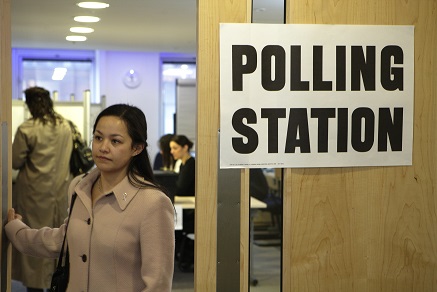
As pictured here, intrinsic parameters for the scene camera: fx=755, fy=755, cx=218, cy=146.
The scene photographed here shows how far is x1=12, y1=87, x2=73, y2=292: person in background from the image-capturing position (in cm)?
547

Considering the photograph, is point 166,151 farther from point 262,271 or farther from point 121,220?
point 121,220

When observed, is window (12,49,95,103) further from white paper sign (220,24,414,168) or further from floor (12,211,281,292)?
white paper sign (220,24,414,168)

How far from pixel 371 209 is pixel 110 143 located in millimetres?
1184

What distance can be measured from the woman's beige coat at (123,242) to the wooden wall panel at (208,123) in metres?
0.41

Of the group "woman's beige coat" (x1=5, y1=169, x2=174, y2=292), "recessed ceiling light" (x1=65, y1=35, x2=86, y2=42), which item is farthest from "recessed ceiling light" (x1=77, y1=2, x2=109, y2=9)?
"woman's beige coat" (x1=5, y1=169, x2=174, y2=292)

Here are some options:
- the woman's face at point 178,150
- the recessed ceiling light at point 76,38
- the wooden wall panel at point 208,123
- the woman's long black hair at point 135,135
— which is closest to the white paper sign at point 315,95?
the wooden wall panel at point 208,123

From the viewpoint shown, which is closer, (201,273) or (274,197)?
(201,273)

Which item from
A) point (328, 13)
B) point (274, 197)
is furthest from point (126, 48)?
point (328, 13)

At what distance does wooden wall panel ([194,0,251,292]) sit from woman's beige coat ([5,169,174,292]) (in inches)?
16.3

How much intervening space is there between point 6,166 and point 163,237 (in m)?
0.82

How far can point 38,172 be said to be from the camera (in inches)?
219

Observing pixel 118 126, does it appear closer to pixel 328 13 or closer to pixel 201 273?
pixel 201 273

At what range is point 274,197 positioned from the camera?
9516mm

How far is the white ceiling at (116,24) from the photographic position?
20.7ft
